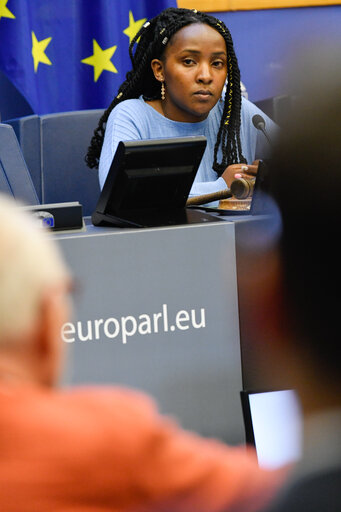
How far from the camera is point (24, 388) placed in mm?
Result: 479

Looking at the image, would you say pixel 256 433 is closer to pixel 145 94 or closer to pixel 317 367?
pixel 317 367

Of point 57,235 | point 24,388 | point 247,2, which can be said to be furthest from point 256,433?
point 247,2

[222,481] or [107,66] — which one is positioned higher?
[107,66]

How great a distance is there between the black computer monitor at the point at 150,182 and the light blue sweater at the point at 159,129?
753 mm

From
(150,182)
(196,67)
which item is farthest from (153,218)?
(196,67)

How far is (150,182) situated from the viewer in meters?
1.56

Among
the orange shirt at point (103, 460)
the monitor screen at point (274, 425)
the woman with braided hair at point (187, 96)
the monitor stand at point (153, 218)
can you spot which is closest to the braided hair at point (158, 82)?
the woman with braided hair at point (187, 96)

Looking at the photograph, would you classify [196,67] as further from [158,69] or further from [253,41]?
[253,41]

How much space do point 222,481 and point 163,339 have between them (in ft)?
3.33

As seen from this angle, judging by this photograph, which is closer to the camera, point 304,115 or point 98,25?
point 304,115

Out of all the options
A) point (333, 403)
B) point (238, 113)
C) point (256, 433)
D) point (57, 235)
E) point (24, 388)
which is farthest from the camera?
point (238, 113)

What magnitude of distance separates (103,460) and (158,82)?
226 cm

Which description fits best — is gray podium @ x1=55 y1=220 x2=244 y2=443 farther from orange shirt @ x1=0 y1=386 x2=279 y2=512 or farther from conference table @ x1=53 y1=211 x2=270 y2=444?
orange shirt @ x1=0 y1=386 x2=279 y2=512

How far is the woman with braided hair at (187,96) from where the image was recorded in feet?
7.94
